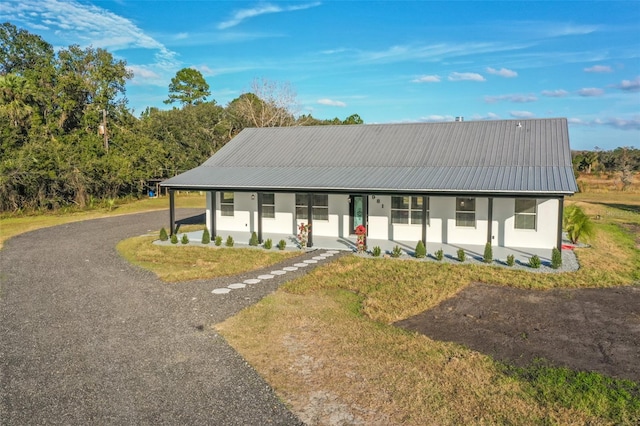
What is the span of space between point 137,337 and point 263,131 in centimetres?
1773

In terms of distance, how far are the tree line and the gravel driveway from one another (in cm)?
2005

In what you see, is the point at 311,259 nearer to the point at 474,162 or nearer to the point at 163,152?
the point at 474,162

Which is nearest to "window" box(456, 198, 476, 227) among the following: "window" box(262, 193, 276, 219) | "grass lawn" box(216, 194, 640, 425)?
"grass lawn" box(216, 194, 640, 425)

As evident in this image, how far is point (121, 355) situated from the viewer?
25.3 ft

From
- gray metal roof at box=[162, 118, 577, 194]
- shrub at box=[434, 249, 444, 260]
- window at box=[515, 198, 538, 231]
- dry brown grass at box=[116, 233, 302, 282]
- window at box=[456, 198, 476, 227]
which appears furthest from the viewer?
window at box=[456, 198, 476, 227]

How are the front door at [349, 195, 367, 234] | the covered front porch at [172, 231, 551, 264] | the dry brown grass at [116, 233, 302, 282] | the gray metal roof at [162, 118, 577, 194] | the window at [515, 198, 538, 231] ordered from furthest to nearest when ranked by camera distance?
1. the front door at [349, 195, 367, 234]
2. the window at [515, 198, 538, 231]
3. the gray metal roof at [162, 118, 577, 194]
4. the covered front porch at [172, 231, 551, 264]
5. the dry brown grass at [116, 233, 302, 282]

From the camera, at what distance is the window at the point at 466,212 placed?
17625 mm

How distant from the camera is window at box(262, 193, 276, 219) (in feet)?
67.1

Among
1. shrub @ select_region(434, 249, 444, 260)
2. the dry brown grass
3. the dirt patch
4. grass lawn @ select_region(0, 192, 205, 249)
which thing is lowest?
the dirt patch

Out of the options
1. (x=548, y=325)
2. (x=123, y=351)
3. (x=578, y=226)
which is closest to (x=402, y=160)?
(x=578, y=226)

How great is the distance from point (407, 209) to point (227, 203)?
8.34 metres

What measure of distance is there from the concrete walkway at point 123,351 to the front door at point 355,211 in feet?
16.1

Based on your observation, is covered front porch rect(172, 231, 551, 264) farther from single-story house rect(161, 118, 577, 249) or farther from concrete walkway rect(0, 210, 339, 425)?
concrete walkway rect(0, 210, 339, 425)

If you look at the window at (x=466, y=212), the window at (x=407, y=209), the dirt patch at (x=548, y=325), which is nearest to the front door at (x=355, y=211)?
the window at (x=407, y=209)
